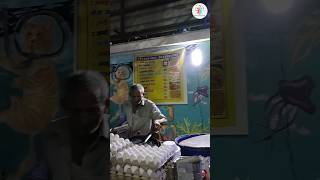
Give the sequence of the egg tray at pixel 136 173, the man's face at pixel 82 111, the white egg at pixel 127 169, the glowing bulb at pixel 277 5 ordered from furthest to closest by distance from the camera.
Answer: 1. the white egg at pixel 127 169
2. the egg tray at pixel 136 173
3. the glowing bulb at pixel 277 5
4. the man's face at pixel 82 111

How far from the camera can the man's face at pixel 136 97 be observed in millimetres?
3793

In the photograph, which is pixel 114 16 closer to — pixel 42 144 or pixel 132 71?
pixel 132 71

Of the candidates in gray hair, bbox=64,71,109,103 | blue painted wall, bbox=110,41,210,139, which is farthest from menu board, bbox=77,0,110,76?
blue painted wall, bbox=110,41,210,139

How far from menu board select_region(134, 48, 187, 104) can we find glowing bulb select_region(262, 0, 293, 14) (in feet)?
10.2

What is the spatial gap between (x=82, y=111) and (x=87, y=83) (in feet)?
0.31

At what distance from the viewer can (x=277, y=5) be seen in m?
1.33

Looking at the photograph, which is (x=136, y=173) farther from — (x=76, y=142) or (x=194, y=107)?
(x=194, y=107)

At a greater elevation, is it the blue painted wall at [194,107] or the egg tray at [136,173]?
the blue painted wall at [194,107]

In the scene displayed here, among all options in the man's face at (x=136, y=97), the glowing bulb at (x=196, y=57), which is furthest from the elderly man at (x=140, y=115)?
the glowing bulb at (x=196, y=57)

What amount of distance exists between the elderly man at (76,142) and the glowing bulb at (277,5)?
0.79 meters

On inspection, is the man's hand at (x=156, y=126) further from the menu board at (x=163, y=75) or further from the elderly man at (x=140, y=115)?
Result: the menu board at (x=163, y=75)

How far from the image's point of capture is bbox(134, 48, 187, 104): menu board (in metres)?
4.51

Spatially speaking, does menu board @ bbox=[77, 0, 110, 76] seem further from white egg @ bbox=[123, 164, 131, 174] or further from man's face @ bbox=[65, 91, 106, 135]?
white egg @ bbox=[123, 164, 131, 174]
